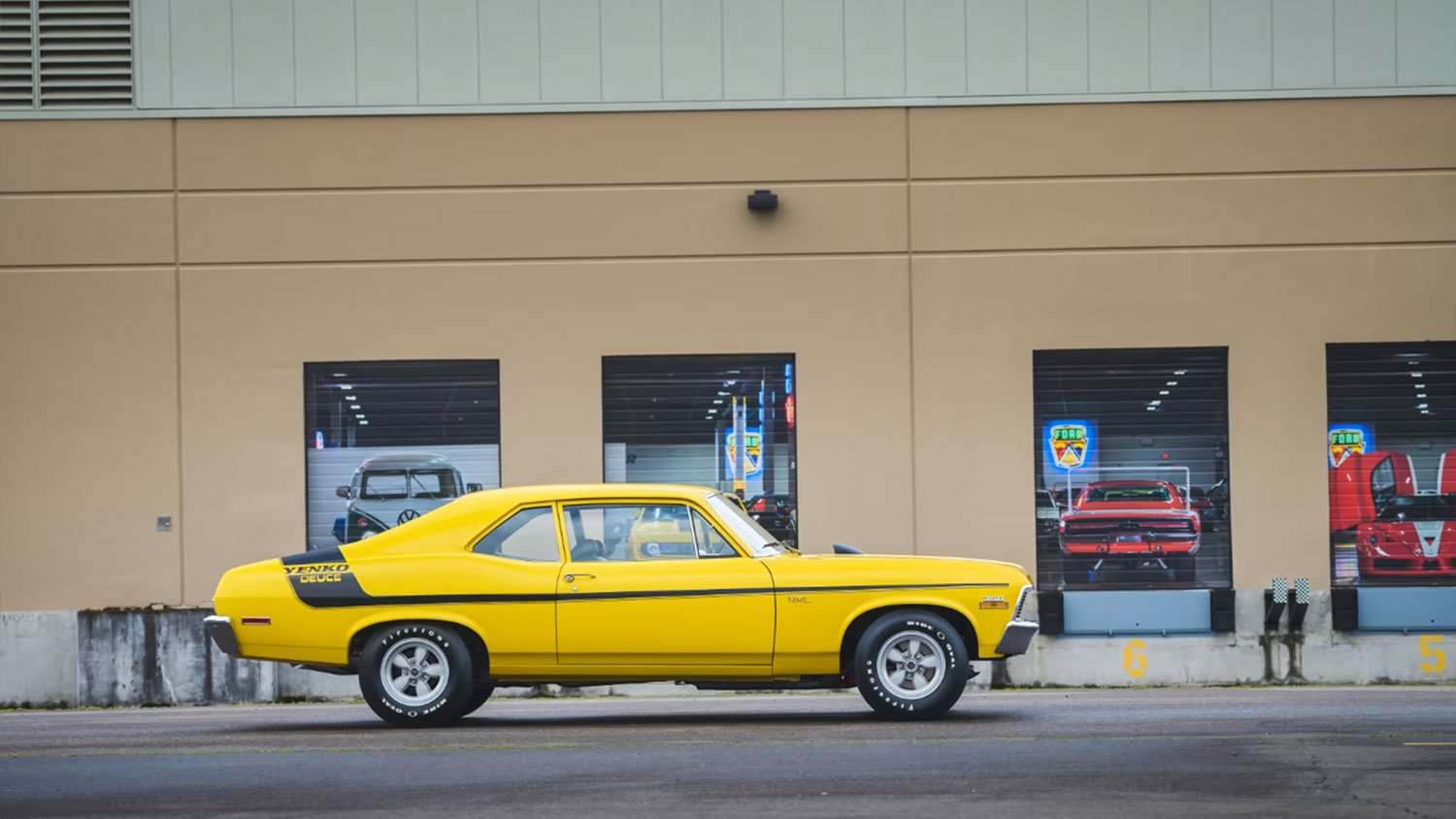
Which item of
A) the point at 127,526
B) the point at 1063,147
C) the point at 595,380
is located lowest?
the point at 127,526

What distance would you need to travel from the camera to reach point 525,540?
35.9 feet

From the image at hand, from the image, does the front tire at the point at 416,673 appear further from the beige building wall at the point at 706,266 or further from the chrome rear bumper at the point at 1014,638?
the beige building wall at the point at 706,266

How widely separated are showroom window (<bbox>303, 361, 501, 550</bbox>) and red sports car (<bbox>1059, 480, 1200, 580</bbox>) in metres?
5.57

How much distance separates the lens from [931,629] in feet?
35.0

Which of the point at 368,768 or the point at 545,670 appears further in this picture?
the point at 545,670

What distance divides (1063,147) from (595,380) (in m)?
4.99

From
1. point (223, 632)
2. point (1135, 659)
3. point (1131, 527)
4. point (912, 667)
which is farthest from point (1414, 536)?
point (223, 632)

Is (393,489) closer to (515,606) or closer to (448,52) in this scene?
(448,52)

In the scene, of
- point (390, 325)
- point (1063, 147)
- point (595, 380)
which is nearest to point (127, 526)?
point (390, 325)

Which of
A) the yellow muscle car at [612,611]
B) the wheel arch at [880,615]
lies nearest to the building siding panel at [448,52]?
the yellow muscle car at [612,611]

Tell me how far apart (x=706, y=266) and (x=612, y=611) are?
260 inches

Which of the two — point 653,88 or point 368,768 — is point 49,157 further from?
point 368,768

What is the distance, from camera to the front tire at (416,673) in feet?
35.2

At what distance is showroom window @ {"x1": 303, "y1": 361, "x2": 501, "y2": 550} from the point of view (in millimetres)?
16641
